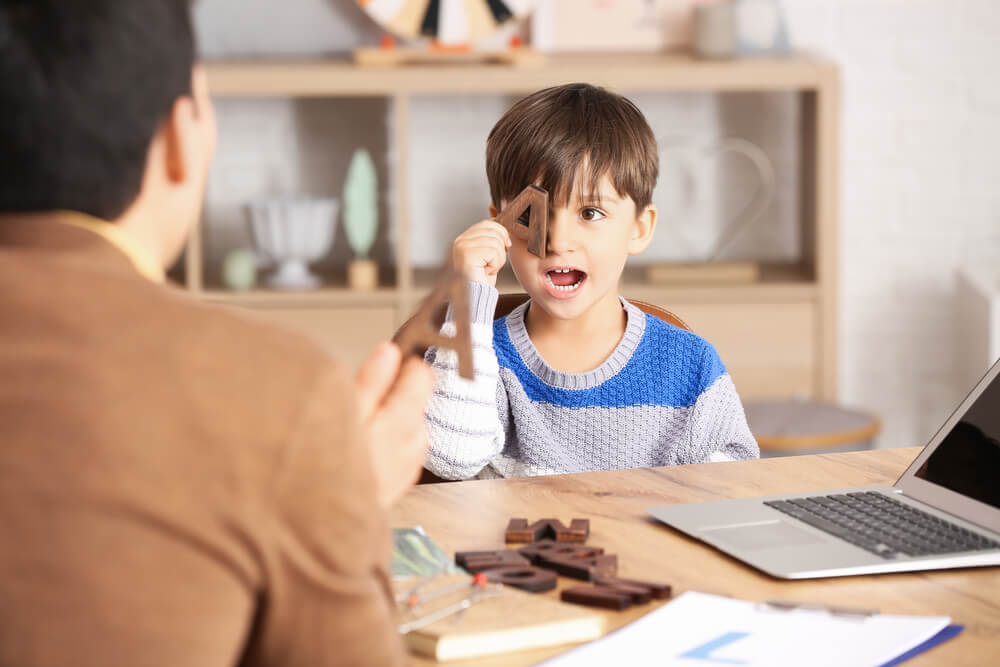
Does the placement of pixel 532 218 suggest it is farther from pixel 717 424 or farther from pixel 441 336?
pixel 441 336

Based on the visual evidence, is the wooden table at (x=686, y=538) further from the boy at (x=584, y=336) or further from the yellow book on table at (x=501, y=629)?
the boy at (x=584, y=336)

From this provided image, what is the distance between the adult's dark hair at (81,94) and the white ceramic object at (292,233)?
288 cm

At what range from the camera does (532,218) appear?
168cm

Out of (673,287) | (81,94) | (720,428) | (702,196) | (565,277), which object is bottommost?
(673,287)

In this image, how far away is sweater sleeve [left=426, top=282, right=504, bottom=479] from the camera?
156cm

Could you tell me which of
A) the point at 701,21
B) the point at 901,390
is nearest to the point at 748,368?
the point at 901,390

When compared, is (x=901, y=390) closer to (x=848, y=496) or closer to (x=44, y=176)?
(x=848, y=496)

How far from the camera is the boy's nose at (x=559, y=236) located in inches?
68.0

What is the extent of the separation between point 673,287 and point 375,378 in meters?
2.77

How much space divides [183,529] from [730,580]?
2.01ft

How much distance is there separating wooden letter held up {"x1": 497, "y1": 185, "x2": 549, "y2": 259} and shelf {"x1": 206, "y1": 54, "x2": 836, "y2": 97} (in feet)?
5.91

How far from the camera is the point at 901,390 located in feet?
13.1

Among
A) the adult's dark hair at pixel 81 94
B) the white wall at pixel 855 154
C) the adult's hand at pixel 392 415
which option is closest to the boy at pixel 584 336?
the adult's hand at pixel 392 415

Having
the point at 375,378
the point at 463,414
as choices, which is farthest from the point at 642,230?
the point at 375,378
